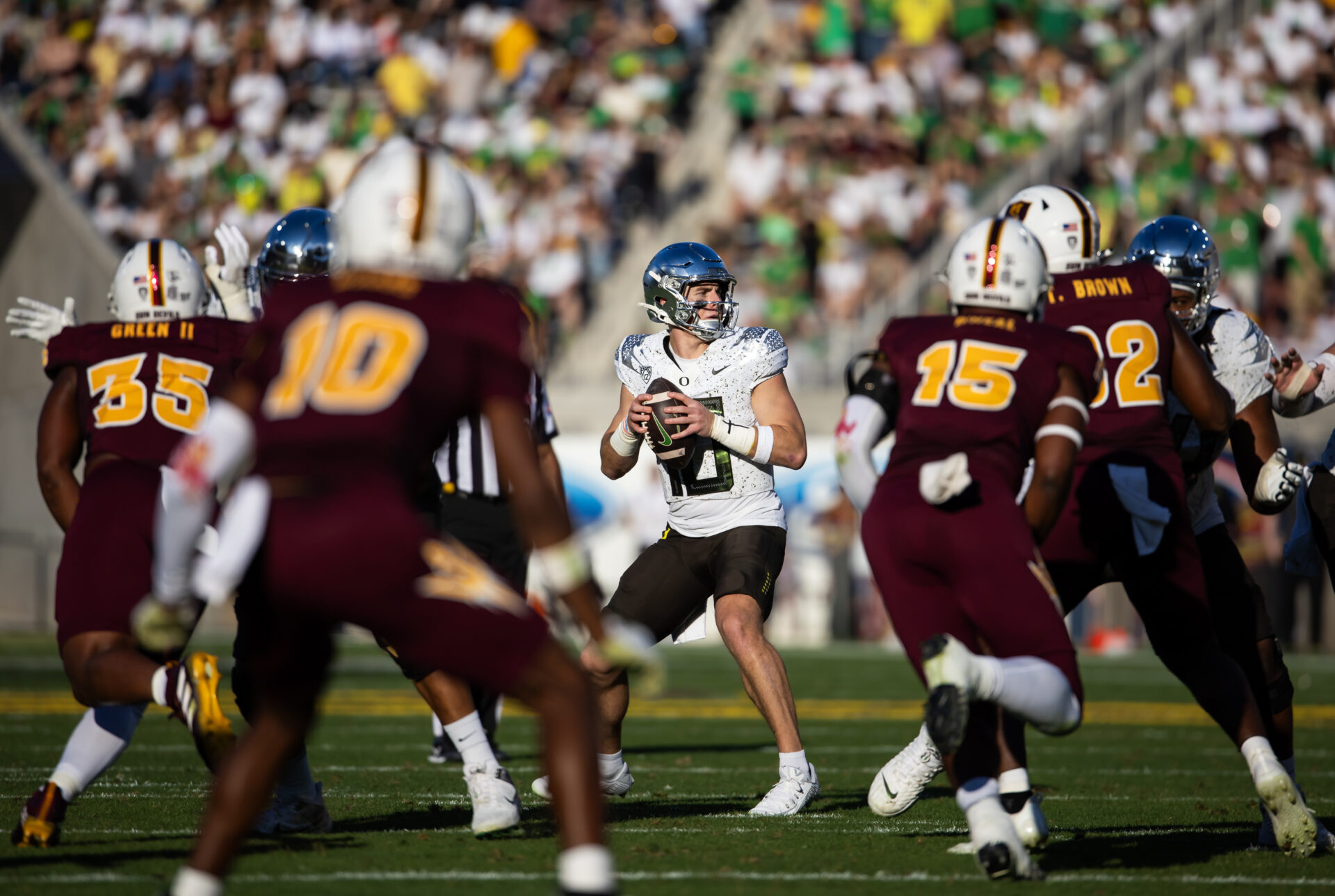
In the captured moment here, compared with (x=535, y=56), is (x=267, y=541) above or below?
below

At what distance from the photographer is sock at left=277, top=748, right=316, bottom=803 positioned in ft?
17.1

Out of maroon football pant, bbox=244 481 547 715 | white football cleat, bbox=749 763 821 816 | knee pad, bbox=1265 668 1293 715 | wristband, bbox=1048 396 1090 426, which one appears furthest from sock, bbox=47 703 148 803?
knee pad, bbox=1265 668 1293 715

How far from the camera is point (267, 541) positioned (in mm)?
3391

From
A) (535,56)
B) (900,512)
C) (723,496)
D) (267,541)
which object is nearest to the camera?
(267,541)

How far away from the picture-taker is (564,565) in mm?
3439

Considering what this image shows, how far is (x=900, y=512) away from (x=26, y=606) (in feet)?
44.1

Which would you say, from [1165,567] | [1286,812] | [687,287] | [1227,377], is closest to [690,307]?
[687,287]

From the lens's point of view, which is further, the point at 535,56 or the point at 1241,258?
the point at 535,56

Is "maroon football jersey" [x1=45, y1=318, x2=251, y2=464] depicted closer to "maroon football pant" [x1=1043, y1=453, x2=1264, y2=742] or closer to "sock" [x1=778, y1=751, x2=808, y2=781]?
"sock" [x1=778, y1=751, x2=808, y2=781]

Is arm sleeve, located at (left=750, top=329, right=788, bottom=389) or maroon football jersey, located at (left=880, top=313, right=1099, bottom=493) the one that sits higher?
arm sleeve, located at (left=750, top=329, right=788, bottom=389)

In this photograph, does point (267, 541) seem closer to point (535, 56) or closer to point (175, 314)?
point (175, 314)

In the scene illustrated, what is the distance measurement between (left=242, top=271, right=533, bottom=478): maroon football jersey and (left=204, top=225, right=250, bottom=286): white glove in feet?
7.88

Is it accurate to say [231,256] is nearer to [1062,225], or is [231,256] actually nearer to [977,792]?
[1062,225]

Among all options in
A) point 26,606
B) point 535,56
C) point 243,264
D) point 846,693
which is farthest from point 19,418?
point 243,264
